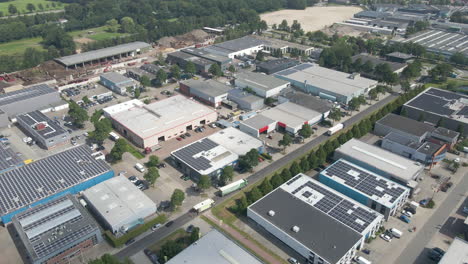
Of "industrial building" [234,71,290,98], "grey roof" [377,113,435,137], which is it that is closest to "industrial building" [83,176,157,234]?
"industrial building" [234,71,290,98]

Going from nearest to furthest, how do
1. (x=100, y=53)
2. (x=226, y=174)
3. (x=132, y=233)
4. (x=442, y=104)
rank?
Result: (x=132, y=233) → (x=226, y=174) → (x=442, y=104) → (x=100, y=53)

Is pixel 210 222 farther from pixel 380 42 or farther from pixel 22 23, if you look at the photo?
pixel 22 23

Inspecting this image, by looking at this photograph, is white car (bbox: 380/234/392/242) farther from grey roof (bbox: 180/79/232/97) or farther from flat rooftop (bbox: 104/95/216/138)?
grey roof (bbox: 180/79/232/97)

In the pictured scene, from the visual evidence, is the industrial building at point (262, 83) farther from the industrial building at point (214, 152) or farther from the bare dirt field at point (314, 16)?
the bare dirt field at point (314, 16)

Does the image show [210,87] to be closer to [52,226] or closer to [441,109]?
[52,226]

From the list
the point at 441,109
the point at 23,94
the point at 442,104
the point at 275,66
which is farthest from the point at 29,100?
the point at 442,104

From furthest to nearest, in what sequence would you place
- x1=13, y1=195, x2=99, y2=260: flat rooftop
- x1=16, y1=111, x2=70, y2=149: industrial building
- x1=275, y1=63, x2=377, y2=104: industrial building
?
1. x1=275, y1=63, x2=377, y2=104: industrial building
2. x1=16, y1=111, x2=70, y2=149: industrial building
3. x1=13, y1=195, x2=99, y2=260: flat rooftop

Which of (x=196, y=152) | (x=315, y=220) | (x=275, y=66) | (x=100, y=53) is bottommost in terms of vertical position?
(x=315, y=220)

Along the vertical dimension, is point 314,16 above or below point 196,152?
above

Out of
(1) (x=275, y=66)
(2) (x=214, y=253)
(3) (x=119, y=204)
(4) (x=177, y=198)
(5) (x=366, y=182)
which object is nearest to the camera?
(2) (x=214, y=253)
